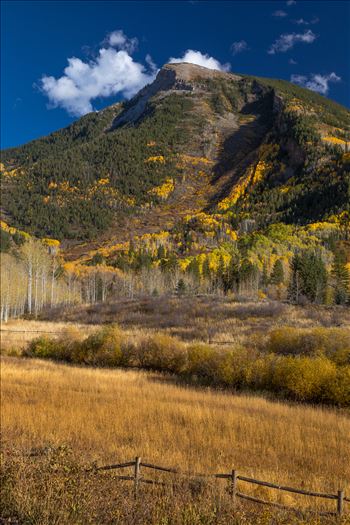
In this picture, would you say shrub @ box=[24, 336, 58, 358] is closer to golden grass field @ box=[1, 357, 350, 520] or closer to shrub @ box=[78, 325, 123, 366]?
shrub @ box=[78, 325, 123, 366]

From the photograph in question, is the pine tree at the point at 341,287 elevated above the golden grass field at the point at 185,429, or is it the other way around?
the pine tree at the point at 341,287

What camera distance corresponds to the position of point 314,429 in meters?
14.2

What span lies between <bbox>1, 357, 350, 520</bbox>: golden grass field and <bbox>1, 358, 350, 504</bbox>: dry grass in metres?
0.03

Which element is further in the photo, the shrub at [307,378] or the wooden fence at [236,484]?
the shrub at [307,378]

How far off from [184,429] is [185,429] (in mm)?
36

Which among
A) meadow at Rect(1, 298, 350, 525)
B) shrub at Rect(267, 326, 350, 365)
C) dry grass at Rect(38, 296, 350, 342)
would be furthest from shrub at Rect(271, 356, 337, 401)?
dry grass at Rect(38, 296, 350, 342)

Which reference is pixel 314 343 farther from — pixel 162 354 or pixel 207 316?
pixel 207 316

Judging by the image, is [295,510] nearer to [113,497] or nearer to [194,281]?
[113,497]

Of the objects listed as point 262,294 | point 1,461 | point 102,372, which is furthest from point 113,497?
point 262,294

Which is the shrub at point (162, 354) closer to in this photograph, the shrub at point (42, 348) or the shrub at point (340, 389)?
the shrub at point (42, 348)

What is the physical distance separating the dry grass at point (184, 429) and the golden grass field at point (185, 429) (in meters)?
0.03

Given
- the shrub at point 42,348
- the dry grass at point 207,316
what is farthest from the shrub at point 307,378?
the shrub at point 42,348

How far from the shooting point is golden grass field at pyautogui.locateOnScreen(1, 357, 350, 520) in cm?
1101

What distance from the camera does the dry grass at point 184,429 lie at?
11188 mm
